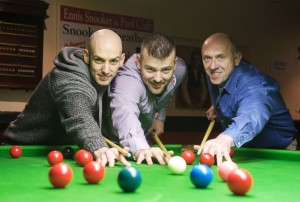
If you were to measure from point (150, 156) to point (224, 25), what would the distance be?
584 cm

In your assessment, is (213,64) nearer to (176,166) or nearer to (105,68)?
(105,68)

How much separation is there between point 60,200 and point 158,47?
1739 mm

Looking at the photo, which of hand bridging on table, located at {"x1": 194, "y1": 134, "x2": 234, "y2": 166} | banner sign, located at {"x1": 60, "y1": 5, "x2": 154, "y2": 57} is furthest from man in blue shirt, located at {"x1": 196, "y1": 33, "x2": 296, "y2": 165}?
banner sign, located at {"x1": 60, "y1": 5, "x2": 154, "y2": 57}

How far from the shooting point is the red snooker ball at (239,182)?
1.41 meters

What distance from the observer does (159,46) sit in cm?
293

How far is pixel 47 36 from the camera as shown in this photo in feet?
19.7

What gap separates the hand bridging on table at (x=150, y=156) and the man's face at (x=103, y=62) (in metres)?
0.62

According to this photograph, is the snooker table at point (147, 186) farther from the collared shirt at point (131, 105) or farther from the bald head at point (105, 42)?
the bald head at point (105, 42)

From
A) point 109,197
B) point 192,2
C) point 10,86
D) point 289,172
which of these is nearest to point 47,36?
point 10,86

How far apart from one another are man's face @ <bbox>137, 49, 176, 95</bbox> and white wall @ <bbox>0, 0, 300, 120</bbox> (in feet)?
10.5

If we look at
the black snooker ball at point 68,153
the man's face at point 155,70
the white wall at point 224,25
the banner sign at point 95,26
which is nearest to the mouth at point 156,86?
the man's face at point 155,70

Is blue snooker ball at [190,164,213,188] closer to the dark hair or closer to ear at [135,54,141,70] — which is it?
the dark hair

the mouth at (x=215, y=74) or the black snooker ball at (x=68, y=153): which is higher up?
the mouth at (x=215, y=74)

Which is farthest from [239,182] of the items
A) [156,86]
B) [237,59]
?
[237,59]
